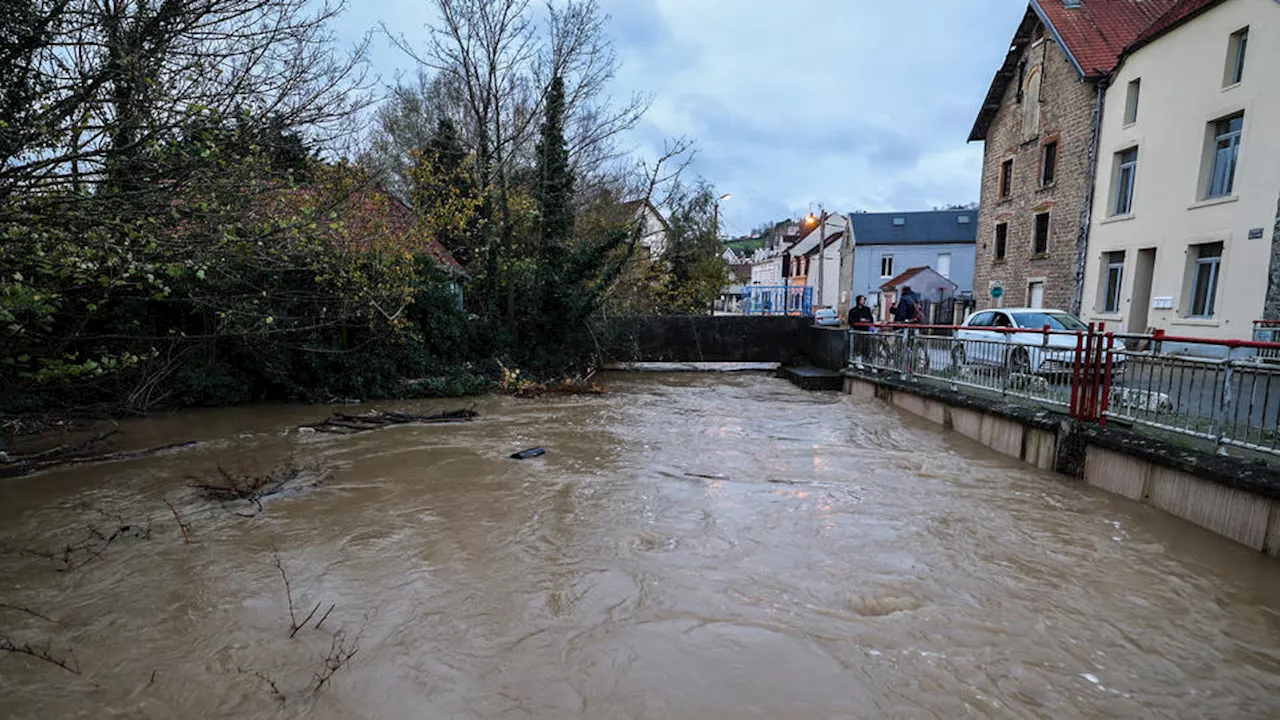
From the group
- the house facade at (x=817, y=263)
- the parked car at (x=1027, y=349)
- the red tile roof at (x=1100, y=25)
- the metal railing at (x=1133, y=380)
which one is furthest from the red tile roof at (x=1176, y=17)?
the house facade at (x=817, y=263)

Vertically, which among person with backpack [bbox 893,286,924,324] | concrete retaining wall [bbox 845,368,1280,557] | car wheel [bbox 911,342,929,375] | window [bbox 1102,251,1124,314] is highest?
window [bbox 1102,251,1124,314]

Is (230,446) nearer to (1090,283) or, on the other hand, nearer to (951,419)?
(951,419)

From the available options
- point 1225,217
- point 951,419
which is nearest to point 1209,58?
point 1225,217

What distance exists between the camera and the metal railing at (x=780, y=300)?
25008 mm

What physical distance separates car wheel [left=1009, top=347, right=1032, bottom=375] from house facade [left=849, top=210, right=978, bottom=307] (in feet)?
127

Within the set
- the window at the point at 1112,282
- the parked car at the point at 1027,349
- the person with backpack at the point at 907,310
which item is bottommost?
the parked car at the point at 1027,349

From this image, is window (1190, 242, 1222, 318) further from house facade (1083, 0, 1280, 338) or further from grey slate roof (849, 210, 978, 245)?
grey slate roof (849, 210, 978, 245)

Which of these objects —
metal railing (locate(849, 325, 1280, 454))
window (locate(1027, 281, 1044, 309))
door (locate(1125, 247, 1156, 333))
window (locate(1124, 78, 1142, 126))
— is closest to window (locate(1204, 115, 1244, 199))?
door (locate(1125, 247, 1156, 333))

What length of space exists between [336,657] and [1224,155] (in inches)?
854

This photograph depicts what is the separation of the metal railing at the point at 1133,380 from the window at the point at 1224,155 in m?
9.00

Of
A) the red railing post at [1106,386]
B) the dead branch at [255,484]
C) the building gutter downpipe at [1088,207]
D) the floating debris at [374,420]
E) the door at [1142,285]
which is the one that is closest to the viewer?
the dead branch at [255,484]

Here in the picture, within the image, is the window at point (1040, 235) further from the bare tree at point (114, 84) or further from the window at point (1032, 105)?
the bare tree at point (114, 84)

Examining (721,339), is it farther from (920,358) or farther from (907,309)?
(920,358)

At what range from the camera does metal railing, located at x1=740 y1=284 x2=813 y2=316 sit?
25.0 meters
